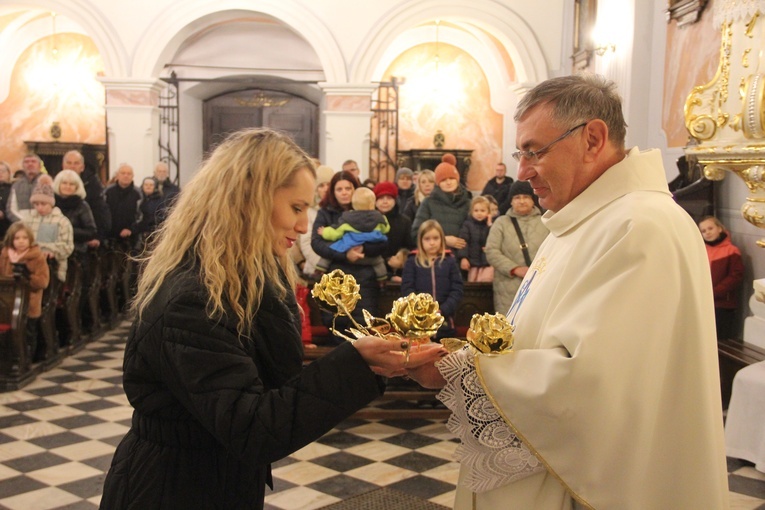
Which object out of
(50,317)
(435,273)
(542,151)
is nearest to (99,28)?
(50,317)

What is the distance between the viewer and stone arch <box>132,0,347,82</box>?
12.4 m

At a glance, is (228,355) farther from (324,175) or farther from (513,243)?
(324,175)

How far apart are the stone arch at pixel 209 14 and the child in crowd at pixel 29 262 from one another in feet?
20.7

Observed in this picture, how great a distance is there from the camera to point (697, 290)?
1.85m

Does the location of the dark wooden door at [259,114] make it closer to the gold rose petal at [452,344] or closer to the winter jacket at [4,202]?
the winter jacket at [4,202]

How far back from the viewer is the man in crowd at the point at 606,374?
177 centimetres

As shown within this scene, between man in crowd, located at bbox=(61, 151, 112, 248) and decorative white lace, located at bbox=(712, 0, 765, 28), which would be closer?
decorative white lace, located at bbox=(712, 0, 765, 28)

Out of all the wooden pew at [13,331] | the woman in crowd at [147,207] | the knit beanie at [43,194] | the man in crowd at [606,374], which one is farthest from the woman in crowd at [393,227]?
the man in crowd at [606,374]

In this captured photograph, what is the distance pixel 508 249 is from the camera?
6.38 m

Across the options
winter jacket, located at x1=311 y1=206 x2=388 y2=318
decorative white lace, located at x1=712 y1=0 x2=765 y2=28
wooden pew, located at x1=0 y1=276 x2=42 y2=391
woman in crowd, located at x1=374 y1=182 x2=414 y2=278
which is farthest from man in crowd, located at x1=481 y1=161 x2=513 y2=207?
wooden pew, located at x1=0 y1=276 x2=42 y2=391

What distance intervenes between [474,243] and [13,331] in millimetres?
3707

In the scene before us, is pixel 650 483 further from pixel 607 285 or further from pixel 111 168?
pixel 111 168

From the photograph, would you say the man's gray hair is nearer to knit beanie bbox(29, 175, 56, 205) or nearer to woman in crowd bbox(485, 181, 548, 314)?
woman in crowd bbox(485, 181, 548, 314)

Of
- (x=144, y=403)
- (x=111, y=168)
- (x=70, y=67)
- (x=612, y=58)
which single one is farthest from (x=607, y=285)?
(x=70, y=67)
